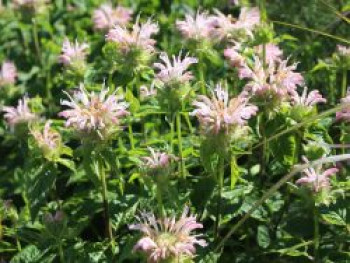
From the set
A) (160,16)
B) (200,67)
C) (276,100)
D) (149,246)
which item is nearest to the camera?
(149,246)

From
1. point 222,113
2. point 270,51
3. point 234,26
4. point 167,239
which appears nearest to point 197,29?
point 234,26

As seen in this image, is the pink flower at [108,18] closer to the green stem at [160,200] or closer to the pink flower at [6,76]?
the pink flower at [6,76]

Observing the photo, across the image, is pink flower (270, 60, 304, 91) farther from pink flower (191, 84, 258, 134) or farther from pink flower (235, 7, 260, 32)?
pink flower (235, 7, 260, 32)

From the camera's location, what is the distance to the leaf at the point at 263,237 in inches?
82.9

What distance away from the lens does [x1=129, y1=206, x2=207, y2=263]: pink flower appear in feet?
5.38

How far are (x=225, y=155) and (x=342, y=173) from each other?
Result: 1.61 ft

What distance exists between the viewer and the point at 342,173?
209cm

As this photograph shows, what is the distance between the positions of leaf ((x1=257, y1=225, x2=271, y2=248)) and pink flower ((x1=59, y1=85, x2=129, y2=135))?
0.57 m

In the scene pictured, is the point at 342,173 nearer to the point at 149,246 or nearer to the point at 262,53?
the point at 262,53

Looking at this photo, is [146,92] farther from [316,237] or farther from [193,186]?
[316,237]

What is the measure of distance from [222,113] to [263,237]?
1.73 ft

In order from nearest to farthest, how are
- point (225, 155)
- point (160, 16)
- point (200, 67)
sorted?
point (225, 155)
point (200, 67)
point (160, 16)

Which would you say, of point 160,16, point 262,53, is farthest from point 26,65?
point 262,53

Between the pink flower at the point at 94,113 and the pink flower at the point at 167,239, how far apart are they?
269 mm
